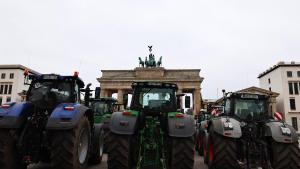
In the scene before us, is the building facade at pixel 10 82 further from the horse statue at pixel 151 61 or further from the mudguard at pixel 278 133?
the mudguard at pixel 278 133

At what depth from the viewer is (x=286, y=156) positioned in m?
5.98

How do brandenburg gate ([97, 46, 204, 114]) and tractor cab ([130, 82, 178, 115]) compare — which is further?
brandenburg gate ([97, 46, 204, 114])

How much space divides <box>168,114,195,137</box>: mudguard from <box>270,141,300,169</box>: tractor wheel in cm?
226

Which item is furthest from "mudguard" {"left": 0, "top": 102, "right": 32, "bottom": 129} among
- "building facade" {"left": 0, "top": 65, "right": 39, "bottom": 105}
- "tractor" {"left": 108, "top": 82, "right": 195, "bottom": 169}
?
"building facade" {"left": 0, "top": 65, "right": 39, "bottom": 105}

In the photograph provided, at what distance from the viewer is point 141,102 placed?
6789 mm

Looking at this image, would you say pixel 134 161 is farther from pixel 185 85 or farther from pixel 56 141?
pixel 185 85

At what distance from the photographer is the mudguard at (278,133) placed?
19.8ft

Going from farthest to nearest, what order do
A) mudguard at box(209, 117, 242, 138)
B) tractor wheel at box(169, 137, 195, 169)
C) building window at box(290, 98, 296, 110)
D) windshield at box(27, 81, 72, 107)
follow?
building window at box(290, 98, 296, 110)
windshield at box(27, 81, 72, 107)
mudguard at box(209, 117, 242, 138)
tractor wheel at box(169, 137, 195, 169)

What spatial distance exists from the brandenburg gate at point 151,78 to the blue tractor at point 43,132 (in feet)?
155

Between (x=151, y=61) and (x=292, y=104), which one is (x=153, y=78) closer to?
(x=151, y=61)

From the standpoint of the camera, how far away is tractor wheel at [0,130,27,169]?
200 inches

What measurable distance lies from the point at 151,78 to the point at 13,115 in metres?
49.5

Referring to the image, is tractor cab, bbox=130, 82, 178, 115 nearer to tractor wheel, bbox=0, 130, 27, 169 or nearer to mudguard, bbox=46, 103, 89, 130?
mudguard, bbox=46, 103, 89, 130

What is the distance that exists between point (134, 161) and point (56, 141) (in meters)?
1.90
